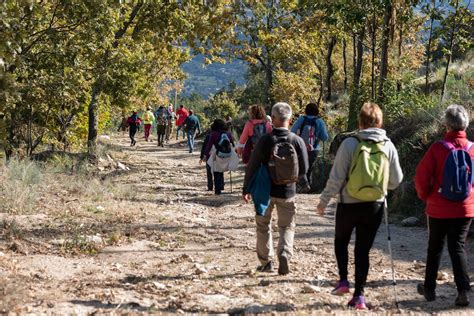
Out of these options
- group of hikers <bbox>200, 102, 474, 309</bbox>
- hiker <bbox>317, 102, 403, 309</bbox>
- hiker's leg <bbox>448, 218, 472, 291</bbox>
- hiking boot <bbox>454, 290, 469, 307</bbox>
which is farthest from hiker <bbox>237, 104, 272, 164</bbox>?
hiking boot <bbox>454, 290, 469, 307</bbox>

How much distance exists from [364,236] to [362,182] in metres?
0.56

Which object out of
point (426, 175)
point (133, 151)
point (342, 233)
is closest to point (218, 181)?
point (342, 233)

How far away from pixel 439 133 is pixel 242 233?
511 cm

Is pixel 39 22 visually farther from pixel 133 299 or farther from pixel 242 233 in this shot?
pixel 133 299

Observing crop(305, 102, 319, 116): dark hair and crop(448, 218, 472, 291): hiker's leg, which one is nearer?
crop(448, 218, 472, 291): hiker's leg

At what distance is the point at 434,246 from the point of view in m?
6.09

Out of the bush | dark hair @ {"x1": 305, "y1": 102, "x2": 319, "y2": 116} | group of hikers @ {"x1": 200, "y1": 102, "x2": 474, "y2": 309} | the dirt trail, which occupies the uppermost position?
dark hair @ {"x1": 305, "y1": 102, "x2": 319, "y2": 116}

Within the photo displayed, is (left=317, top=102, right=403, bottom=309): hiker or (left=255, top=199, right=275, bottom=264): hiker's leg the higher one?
(left=317, top=102, right=403, bottom=309): hiker

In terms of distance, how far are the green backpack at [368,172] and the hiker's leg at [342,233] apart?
9.4 inches

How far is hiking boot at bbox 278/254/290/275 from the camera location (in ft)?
22.9

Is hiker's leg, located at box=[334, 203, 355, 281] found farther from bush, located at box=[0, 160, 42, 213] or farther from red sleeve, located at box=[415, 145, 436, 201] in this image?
bush, located at box=[0, 160, 42, 213]

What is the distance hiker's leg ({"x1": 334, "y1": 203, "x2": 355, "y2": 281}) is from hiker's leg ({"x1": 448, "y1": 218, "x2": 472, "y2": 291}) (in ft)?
3.20

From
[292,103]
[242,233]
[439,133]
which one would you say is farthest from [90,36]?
[292,103]

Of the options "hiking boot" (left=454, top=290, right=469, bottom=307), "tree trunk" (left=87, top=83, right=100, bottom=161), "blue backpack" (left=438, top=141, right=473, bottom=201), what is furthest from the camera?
"tree trunk" (left=87, top=83, right=100, bottom=161)
